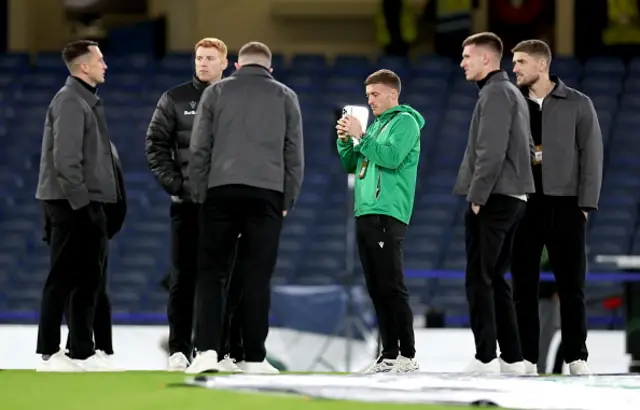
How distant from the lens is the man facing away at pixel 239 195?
265 inches

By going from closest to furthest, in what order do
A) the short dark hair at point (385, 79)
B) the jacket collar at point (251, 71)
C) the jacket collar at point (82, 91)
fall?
the jacket collar at point (251, 71) → the short dark hair at point (385, 79) → the jacket collar at point (82, 91)

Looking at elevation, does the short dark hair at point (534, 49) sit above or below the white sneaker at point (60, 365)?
above

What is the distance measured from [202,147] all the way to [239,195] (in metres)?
0.30

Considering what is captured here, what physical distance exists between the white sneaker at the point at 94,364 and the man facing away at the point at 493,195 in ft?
6.17

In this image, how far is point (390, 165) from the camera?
6.82m

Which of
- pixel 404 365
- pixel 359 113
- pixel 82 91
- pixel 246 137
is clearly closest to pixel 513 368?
pixel 404 365

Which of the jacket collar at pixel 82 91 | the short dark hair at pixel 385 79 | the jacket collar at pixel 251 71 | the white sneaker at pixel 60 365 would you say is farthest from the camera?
the jacket collar at pixel 82 91

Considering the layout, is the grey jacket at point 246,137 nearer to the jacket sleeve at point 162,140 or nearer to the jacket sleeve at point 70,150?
the jacket sleeve at point 162,140

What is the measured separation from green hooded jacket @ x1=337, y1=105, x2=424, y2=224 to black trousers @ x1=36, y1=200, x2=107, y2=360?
138 cm

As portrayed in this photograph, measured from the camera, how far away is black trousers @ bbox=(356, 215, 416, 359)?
6.81 metres

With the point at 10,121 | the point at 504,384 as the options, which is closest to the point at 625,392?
the point at 504,384

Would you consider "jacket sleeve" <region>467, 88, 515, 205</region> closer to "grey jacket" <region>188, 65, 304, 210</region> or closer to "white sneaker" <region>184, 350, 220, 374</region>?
"grey jacket" <region>188, 65, 304, 210</region>

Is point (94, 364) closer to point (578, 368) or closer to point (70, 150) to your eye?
point (70, 150)

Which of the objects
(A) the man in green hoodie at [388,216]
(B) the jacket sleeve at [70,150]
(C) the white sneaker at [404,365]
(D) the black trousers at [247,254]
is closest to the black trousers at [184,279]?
(D) the black trousers at [247,254]
